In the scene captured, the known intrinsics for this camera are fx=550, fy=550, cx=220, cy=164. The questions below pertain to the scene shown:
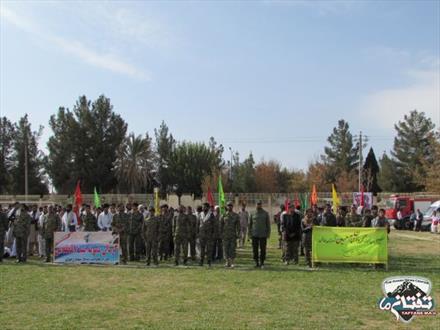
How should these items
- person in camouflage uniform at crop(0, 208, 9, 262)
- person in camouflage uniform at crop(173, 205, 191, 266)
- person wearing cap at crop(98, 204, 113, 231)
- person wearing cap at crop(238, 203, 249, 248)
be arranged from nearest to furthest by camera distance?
1. person in camouflage uniform at crop(173, 205, 191, 266)
2. person in camouflage uniform at crop(0, 208, 9, 262)
3. person wearing cap at crop(98, 204, 113, 231)
4. person wearing cap at crop(238, 203, 249, 248)

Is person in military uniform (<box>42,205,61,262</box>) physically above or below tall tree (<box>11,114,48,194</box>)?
below

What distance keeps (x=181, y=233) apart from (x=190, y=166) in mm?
57773

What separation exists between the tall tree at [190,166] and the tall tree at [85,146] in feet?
26.6

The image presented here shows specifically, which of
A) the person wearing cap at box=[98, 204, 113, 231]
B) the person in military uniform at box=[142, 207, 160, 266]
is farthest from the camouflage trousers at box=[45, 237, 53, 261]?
the person in military uniform at box=[142, 207, 160, 266]

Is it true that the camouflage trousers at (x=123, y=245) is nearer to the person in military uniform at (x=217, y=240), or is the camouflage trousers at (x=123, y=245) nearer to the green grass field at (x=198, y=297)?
the green grass field at (x=198, y=297)

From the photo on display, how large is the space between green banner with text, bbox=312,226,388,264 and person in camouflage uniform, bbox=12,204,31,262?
9570mm

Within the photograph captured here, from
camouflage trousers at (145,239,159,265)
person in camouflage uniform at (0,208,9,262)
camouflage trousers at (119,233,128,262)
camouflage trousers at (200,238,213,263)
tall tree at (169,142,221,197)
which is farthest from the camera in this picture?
tall tree at (169,142,221,197)

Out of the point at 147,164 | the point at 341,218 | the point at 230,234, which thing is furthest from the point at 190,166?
the point at 230,234

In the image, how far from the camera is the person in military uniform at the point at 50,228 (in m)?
18.4

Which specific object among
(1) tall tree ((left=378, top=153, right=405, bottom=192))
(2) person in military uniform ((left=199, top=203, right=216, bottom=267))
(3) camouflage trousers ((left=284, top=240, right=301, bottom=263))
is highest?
(1) tall tree ((left=378, top=153, right=405, bottom=192))

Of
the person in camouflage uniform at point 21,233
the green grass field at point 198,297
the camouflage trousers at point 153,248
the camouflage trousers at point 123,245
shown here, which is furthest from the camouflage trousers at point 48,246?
the camouflage trousers at point 153,248

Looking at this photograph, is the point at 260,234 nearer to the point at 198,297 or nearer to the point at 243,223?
the point at 198,297

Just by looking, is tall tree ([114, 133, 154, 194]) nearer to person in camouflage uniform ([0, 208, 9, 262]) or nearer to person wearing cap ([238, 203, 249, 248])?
person wearing cap ([238, 203, 249, 248])

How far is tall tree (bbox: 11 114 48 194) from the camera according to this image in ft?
227
